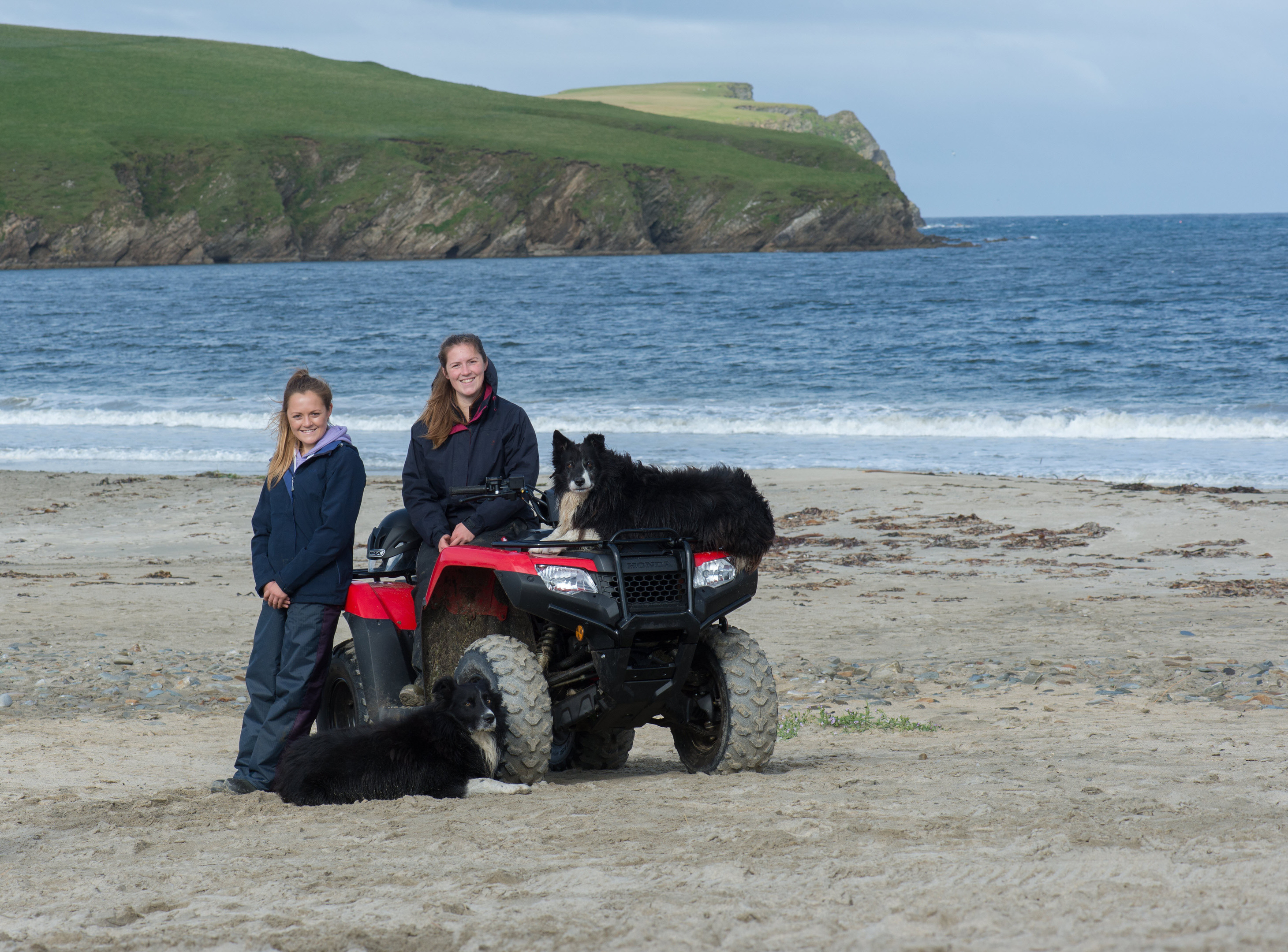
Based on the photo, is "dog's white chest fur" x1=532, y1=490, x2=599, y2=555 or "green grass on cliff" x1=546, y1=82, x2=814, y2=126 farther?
"green grass on cliff" x1=546, y1=82, x2=814, y2=126

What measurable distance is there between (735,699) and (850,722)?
190 cm

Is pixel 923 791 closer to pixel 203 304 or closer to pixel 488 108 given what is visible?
pixel 203 304

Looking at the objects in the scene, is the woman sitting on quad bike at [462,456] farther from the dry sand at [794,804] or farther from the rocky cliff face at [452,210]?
the rocky cliff face at [452,210]

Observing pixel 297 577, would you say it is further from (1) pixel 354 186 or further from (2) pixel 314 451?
(1) pixel 354 186

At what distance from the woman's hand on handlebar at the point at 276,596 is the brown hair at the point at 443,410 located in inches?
35.0

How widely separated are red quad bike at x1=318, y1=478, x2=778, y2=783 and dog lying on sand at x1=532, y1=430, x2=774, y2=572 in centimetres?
7

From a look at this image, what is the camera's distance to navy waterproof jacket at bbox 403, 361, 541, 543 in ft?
15.9

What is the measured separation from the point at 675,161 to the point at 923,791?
363 feet

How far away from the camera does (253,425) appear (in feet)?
74.5

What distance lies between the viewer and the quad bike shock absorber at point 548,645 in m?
4.66

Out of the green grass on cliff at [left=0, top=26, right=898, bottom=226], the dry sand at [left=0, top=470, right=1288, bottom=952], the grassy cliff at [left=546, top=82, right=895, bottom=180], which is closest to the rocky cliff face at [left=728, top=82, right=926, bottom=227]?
the grassy cliff at [left=546, top=82, right=895, bottom=180]

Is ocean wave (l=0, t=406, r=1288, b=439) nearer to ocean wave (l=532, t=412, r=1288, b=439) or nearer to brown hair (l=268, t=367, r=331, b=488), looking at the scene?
ocean wave (l=532, t=412, r=1288, b=439)

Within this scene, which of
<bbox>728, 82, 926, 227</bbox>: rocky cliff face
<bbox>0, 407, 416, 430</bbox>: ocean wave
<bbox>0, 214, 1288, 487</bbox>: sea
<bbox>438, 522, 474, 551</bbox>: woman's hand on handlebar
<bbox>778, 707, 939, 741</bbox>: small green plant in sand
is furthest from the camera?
<bbox>728, 82, 926, 227</bbox>: rocky cliff face

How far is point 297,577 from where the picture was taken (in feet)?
15.4
